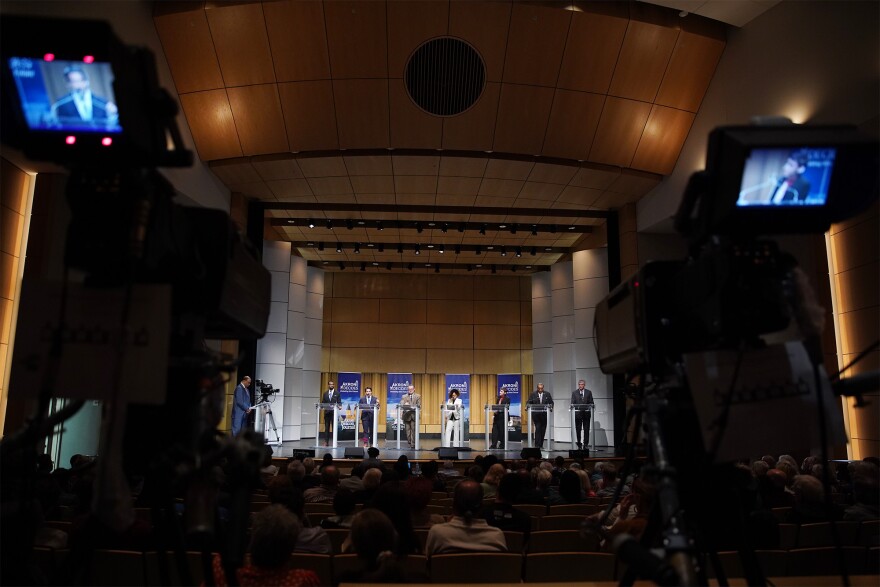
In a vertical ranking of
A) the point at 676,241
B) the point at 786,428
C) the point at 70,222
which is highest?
the point at 676,241

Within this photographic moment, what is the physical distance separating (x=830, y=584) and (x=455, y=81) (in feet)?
27.4

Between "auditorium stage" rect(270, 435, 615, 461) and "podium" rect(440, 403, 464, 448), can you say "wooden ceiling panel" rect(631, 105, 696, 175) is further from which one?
"podium" rect(440, 403, 464, 448)

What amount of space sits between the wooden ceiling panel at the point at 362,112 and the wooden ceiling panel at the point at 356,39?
164 millimetres

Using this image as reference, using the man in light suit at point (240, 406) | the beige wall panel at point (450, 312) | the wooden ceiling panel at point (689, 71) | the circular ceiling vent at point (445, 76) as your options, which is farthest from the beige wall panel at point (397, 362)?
the wooden ceiling panel at point (689, 71)

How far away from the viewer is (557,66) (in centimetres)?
859

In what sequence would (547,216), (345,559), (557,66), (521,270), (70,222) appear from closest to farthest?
(70,222) < (345,559) < (557,66) < (547,216) < (521,270)

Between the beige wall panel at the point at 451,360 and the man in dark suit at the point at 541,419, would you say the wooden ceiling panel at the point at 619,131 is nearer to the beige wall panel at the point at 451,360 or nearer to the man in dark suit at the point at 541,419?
the man in dark suit at the point at 541,419

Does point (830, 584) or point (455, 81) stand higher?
point (455, 81)

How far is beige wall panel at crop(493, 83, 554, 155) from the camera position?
895 cm

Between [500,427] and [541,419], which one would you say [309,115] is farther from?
[500,427]

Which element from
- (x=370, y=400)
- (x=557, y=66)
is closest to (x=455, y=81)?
(x=557, y=66)

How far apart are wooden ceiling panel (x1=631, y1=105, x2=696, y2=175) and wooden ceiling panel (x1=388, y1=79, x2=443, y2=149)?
346cm

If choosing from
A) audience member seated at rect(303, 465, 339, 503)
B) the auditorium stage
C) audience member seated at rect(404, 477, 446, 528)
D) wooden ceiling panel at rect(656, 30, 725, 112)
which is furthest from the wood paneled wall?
audience member seated at rect(404, 477, 446, 528)

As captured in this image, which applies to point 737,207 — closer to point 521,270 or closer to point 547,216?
point 547,216
